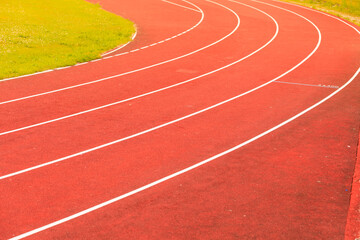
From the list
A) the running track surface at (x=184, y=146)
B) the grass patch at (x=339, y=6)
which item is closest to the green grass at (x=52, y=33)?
the running track surface at (x=184, y=146)

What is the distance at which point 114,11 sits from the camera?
3003 centimetres

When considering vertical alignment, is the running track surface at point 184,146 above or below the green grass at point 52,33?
above

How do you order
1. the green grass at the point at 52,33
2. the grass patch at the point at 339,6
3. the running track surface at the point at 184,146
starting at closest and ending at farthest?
1. the running track surface at the point at 184,146
2. the green grass at the point at 52,33
3. the grass patch at the point at 339,6

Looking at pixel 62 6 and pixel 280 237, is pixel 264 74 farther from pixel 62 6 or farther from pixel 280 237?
pixel 62 6

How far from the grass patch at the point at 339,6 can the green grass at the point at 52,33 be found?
13.6m

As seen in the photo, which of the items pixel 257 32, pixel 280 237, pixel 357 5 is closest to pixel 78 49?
pixel 257 32

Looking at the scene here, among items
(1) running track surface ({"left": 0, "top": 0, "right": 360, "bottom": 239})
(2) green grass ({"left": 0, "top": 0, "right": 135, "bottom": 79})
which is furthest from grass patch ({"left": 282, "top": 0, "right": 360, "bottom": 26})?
(2) green grass ({"left": 0, "top": 0, "right": 135, "bottom": 79})

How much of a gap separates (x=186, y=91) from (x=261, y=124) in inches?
130

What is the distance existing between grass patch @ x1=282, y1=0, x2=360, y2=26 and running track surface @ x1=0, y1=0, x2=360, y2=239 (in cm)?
1217

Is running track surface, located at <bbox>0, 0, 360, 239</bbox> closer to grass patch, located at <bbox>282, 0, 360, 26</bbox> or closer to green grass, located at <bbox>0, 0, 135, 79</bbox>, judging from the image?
green grass, located at <bbox>0, 0, 135, 79</bbox>

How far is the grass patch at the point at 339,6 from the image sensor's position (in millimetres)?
30870

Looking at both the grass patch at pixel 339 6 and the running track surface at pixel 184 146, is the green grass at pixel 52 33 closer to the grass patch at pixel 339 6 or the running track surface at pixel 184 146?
the running track surface at pixel 184 146

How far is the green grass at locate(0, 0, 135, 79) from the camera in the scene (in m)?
17.9

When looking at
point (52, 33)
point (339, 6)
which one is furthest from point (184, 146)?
point (339, 6)
